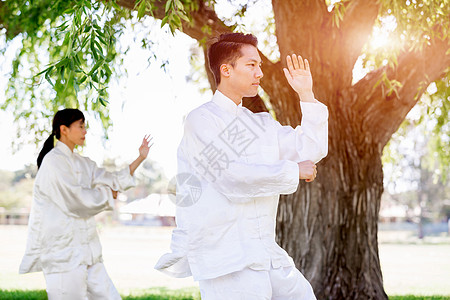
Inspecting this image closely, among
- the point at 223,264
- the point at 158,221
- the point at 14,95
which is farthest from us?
the point at 158,221

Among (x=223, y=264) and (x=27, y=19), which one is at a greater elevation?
(x=27, y=19)

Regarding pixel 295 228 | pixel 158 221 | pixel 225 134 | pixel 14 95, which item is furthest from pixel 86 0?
pixel 158 221

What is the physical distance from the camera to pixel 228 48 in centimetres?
280

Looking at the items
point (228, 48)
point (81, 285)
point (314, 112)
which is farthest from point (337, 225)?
point (228, 48)

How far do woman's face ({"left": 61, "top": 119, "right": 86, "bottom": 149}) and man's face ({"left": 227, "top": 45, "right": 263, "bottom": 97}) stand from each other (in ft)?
8.04

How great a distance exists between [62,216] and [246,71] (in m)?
2.68

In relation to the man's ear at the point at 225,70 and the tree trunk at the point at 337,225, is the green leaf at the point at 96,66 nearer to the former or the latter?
the man's ear at the point at 225,70

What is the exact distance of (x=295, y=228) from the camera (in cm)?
620

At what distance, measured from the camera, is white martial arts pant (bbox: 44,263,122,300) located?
15.8 ft

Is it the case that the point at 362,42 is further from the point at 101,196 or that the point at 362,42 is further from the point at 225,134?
the point at 225,134

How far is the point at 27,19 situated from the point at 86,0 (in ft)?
9.81

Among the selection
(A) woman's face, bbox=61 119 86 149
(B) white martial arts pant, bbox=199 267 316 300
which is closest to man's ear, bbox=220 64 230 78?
(B) white martial arts pant, bbox=199 267 316 300

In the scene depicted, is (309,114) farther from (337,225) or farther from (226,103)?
(337,225)

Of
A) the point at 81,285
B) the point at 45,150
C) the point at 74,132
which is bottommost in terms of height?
the point at 81,285
